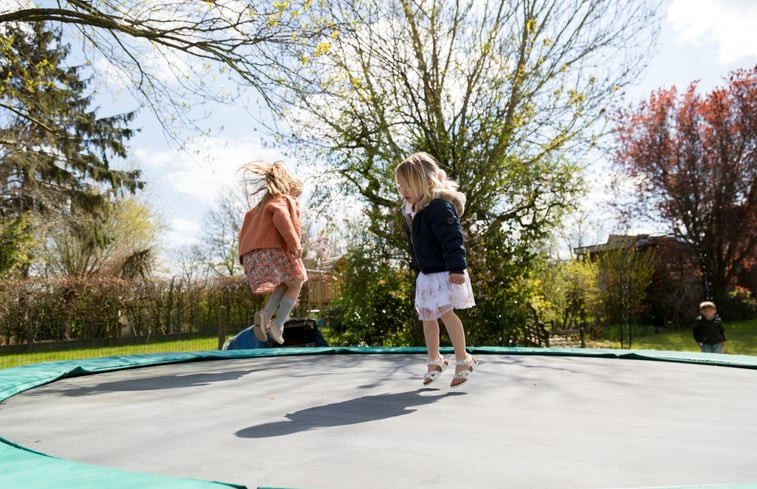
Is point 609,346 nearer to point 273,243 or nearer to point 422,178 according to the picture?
point 273,243

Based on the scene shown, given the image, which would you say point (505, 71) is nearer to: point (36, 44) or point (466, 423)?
point (466, 423)

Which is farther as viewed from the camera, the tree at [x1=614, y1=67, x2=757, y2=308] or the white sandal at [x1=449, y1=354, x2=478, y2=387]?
the tree at [x1=614, y1=67, x2=757, y2=308]

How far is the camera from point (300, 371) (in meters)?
2.60

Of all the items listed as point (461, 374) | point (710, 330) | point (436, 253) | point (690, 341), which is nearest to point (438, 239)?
point (436, 253)

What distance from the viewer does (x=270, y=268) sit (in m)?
2.84

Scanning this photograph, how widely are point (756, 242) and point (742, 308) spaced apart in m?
1.68

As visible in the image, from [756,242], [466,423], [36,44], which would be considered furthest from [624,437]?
[756,242]

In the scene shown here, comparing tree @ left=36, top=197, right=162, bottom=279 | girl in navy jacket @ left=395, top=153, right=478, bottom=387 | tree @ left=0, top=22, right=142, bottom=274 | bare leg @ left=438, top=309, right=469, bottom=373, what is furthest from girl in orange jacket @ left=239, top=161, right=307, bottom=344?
tree @ left=36, top=197, right=162, bottom=279

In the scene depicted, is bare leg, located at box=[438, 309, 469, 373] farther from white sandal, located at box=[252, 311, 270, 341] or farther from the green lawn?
the green lawn

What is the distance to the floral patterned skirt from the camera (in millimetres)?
2830

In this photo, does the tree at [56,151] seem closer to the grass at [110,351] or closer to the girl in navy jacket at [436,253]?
the grass at [110,351]

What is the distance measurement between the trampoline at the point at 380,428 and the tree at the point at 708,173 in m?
9.35

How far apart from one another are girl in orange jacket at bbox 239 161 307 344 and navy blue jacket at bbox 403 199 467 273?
81 centimetres

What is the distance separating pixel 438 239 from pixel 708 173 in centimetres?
1066
